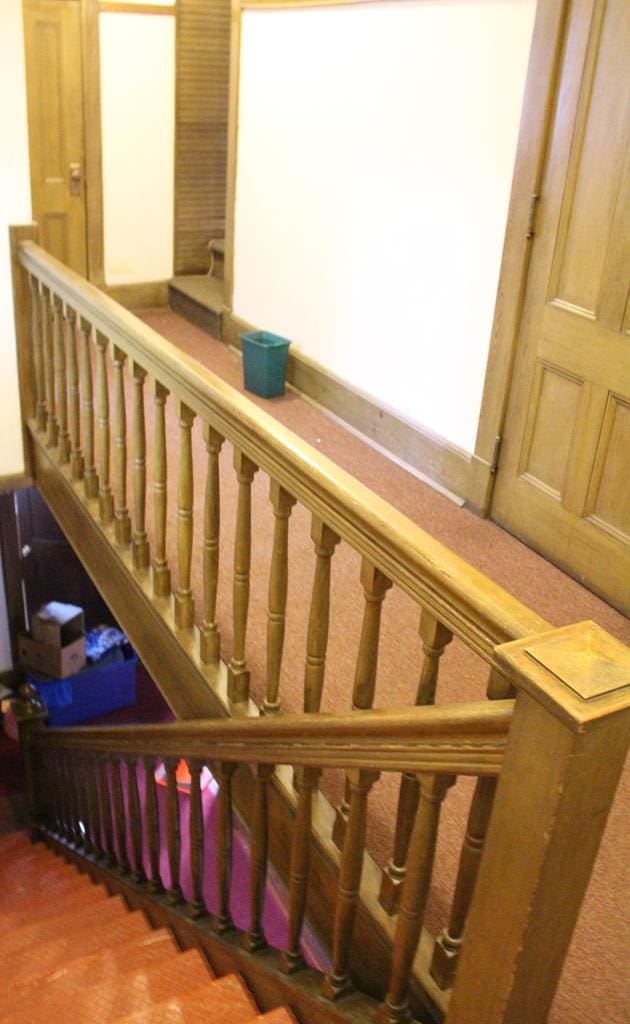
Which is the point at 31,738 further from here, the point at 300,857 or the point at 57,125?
the point at 57,125

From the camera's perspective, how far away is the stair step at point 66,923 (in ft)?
9.68

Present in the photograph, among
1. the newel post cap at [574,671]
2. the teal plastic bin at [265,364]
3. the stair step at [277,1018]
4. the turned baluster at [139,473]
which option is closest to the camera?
the newel post cap at [574,671]

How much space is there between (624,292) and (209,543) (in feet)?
4.45

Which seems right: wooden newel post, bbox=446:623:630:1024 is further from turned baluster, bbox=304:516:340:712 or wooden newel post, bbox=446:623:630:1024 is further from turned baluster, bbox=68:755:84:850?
turned baluster, bbox=68:755:84:850

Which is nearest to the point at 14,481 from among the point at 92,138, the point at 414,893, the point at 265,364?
the point at 265,364

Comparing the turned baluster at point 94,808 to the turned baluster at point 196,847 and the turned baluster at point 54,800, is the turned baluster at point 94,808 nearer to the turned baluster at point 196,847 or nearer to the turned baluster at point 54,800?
the turned baluster at point 54,800

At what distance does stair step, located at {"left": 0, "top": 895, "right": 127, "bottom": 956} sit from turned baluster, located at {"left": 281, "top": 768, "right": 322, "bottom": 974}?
4.28 ft

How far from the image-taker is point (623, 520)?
A: 2699 millimetres

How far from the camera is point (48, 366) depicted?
3555 millimetres

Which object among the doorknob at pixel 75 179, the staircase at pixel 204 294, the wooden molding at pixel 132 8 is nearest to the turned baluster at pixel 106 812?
the staircase at pixel 204 294

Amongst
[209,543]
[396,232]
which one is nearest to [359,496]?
[209,543]

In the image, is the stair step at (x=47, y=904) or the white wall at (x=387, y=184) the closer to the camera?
the white wall at (x=387, y=184)

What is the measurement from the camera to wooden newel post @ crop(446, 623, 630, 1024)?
102 cm

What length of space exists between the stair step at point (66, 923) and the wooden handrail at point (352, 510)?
1.75 meters
